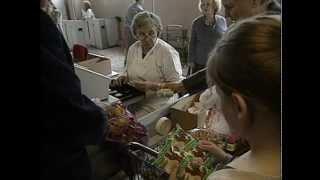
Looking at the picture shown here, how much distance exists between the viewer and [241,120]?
529 mm

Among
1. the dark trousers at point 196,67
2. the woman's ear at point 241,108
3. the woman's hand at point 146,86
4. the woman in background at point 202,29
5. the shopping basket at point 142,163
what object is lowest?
the shopping basket at point 142,163

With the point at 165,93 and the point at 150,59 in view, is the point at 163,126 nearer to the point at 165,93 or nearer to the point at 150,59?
the point at 165,93

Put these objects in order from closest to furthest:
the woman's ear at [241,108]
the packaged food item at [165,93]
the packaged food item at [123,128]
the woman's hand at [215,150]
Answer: the woman's ear at [241,108]
the woman's hand at [215,150]
the packaged food item at [123,128]
the packaged food item at [165,93]

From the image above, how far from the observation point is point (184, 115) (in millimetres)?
1170

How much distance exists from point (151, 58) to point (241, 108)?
4.19 feet

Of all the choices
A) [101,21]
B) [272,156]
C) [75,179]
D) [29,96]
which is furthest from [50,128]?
[101,21]

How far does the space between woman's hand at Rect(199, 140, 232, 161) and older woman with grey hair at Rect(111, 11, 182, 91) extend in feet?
2.93

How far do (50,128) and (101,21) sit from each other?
1695 mm

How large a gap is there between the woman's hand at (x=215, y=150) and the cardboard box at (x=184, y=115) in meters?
0.26

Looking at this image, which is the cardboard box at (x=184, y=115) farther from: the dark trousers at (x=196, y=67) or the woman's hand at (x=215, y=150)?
the dark trousers at (x=196, y=67)

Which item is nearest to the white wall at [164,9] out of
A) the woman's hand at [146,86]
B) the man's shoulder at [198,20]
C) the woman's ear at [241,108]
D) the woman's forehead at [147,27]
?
the man's shoulder at [198,20]

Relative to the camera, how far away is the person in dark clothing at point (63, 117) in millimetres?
528

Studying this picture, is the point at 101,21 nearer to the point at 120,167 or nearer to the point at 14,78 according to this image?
the point at 120,167

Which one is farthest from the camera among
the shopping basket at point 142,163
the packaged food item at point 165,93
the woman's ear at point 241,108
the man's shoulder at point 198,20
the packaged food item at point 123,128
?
the man's shoulder at point 198,20
